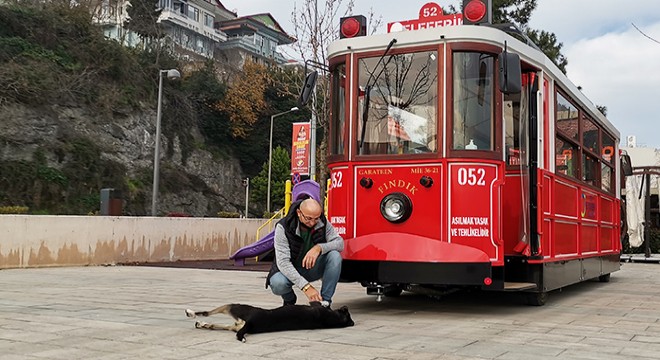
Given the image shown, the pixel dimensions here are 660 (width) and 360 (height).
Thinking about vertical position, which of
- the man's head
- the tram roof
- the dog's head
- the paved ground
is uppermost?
the tram roof

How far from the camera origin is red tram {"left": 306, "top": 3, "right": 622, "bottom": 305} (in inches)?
273

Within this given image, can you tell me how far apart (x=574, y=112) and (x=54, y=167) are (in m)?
26.3

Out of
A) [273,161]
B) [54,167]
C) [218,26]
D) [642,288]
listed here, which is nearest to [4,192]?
[54,167]

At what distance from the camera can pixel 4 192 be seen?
27781mm

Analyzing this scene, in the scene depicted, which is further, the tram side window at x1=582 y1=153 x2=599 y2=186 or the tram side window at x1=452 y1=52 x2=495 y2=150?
the tram side window at x1=582 y1=153 x2=599 y2=186

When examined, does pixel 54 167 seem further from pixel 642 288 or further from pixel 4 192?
pixel 642 288

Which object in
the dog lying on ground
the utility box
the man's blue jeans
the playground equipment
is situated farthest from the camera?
the utility box

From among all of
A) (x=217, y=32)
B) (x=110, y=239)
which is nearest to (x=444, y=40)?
(x=110, y=239)

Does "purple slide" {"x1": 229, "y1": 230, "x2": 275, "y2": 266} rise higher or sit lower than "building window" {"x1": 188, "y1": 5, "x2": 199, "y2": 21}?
lower

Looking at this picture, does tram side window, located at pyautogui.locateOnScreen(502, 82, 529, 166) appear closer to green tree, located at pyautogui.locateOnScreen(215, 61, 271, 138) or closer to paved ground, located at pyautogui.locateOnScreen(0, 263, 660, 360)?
paved ground, located at pyautogui.locateOnScreen(0, 263, 660, 360)

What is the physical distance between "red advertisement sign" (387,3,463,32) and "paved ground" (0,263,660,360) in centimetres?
324

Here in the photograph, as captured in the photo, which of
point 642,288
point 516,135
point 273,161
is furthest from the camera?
point 273,161

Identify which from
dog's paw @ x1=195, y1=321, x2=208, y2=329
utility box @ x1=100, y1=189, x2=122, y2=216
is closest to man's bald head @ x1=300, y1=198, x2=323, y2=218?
dog's paw @ x1=195, y1=321, x2=208, y2=329

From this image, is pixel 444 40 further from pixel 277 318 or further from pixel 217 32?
pixel 217 32
